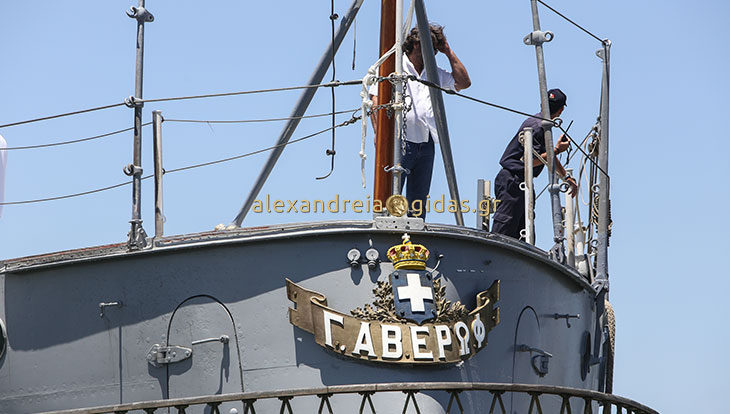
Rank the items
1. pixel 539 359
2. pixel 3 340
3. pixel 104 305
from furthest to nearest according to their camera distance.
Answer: pixel 539 359
pixel 3 340
pixel 104 305

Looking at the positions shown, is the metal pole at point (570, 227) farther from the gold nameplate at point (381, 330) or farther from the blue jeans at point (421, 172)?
the gold nameplate at point (381, 330)

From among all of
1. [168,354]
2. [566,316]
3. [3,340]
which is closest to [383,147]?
[566,316]

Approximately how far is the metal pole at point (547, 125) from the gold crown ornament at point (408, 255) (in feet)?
7.21

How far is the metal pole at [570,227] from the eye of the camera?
47.1ft

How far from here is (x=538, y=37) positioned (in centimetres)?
1431

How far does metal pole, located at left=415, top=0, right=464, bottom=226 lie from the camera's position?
13.5 meters

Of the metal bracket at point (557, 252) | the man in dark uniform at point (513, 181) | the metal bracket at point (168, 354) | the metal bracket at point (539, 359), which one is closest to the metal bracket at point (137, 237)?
the metal bracket at point (168, 354)

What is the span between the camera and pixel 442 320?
11.7 m

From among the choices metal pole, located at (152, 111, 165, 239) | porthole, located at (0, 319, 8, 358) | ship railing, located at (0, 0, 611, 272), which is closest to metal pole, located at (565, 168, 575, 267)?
ship railing, located at (0, 0, 611, 272)

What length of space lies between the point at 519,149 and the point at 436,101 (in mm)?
1368

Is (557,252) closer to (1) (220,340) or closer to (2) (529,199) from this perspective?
(2) (529,199)

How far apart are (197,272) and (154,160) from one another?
1.09 meters

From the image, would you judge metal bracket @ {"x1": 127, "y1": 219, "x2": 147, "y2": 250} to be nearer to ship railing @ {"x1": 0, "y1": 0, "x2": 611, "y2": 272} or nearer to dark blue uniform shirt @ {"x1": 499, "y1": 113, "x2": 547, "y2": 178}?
ship railing @ {"x1": 0, "y1": 0, "x2": 611, "y2": 272}

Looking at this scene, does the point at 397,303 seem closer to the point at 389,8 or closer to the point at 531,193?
the point at 531,193
